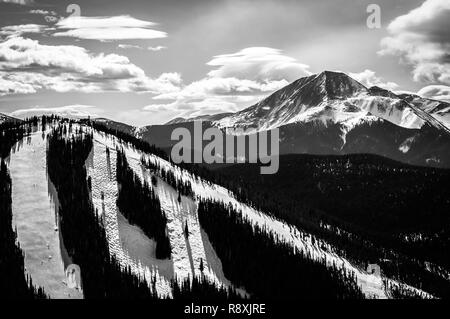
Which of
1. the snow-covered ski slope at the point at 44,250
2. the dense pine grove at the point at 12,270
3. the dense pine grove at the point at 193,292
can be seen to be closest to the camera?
the dense pine grove at the point at 12,270

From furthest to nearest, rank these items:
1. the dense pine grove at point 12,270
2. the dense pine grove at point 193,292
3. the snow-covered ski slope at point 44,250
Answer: the dense pine grove at point 193,292, the snow-covered ski slope at point 44,250, the dense pine grove at point 12,270

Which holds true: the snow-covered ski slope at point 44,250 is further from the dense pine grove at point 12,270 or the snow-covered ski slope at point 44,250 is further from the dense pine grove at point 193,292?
the dense pine grove at point 193,292

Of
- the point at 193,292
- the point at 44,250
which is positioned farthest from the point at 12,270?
the point at 193,292

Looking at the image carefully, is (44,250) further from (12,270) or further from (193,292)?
(193,292)

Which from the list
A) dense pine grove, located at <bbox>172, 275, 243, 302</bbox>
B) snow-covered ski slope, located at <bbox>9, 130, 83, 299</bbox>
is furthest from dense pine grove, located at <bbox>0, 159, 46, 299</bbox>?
dense pine grove, located at <bbox>172, 275, 243, 302</bbox>

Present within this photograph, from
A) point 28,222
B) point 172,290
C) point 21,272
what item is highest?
point 28,222

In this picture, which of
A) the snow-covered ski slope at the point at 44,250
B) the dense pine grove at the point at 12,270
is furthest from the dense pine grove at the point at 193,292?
the dense pine grove at the point at 12,270

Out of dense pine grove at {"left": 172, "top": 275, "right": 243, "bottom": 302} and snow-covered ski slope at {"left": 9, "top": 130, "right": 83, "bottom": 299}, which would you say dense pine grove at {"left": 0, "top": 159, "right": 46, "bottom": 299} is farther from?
dense pine grove at {"left": 172, "top": 275, "right": 243, "bottom": 302}

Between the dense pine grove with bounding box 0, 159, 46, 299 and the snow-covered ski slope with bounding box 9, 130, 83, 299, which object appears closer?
the dense pine grove with bounding box 0, 159, 46, 299

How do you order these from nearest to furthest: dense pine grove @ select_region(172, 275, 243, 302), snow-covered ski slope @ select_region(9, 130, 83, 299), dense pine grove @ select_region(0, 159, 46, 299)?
dense pine grove @ select_region(0, 159, 46, 299), snow-covered ski slope @ select_region(9, 130, 83, 299), dense pine grove @ select_region(172, 275, 243, 302)
